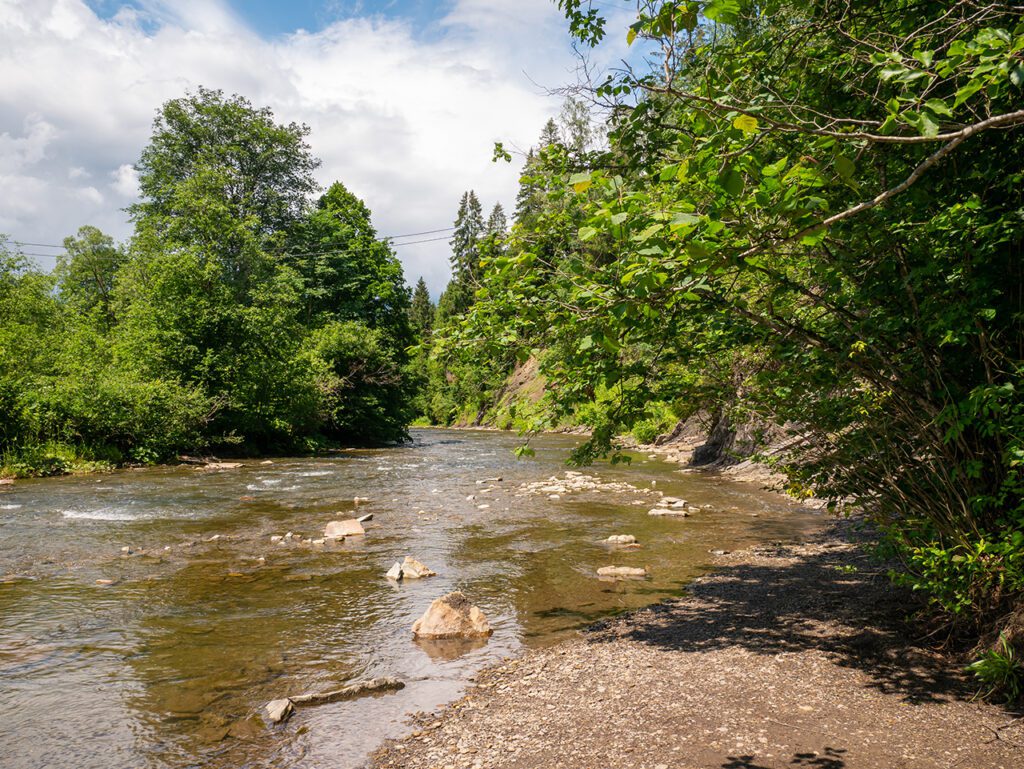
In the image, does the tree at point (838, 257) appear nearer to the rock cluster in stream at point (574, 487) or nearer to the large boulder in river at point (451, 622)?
the large boulder in river at point (451, 622)

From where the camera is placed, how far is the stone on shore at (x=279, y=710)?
510 centimetres

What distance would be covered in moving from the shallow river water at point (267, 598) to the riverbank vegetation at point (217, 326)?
531 cm

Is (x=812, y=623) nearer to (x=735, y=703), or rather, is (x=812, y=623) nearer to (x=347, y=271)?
(x=735, y=703)

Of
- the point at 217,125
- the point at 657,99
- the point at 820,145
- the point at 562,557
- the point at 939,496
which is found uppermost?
the point at 217,125

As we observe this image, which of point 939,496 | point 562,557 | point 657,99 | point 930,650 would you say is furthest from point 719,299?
point 562,557

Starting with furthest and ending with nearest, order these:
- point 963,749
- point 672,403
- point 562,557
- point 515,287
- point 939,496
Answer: point 562,557, point 672,403, point 515,287, point 939,496, point 963,749

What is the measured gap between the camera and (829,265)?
5059mm

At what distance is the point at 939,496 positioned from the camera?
16.3 ft

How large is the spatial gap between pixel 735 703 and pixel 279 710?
357 cm

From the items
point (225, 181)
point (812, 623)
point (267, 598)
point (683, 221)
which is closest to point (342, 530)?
point (267, 598)

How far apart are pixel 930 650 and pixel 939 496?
1314mm

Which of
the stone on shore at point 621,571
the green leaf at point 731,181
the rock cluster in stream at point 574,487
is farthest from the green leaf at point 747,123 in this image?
the rock cluster in stream at point 574,487

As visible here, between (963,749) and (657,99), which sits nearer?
(963,749)

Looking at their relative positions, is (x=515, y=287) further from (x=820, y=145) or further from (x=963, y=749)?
(x=963, y=749)
